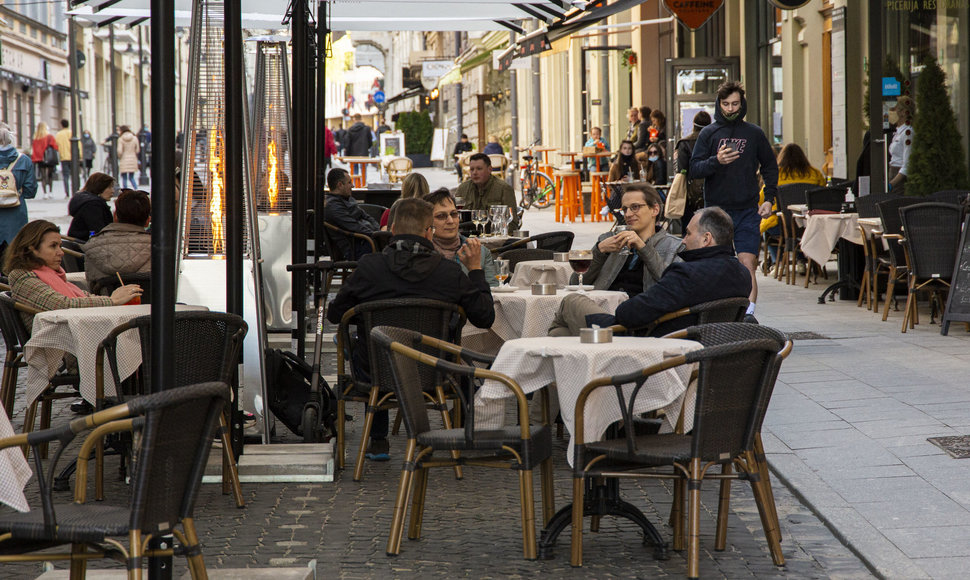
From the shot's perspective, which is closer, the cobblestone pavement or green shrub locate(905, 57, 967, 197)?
the cobblestone pavement

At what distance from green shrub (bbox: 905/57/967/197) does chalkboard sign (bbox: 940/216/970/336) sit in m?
3.10

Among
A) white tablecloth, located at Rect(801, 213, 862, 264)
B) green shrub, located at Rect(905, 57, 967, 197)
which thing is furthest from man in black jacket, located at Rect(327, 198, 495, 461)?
green shrub, located at Rect(905, 57, 967, 197)

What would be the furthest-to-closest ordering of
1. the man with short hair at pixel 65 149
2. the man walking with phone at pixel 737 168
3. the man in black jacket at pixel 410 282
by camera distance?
the man with short hair at pixel 65 149, the man walking with phone at pixel 737 168, the man in black jacket at pixel 410 282

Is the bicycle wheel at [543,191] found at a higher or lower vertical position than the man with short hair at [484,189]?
higher

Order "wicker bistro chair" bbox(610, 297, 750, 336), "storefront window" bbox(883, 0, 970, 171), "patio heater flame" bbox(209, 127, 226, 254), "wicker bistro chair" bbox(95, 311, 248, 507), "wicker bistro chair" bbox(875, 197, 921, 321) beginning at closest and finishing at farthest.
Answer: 1. "wicker bistro chair" bbox(95, 311, 248, 507)
2. "wicker bistro chair" bbox(610, 297, 750, 336)
3. "patio heater flame" bbox(209, 127, 226, 254)
4. "wicker bistro chair" bbox(875, 197, 921, 321)
5. "storefront window" bbox(883, 0, 970, 171)

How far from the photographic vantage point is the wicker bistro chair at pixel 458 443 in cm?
456

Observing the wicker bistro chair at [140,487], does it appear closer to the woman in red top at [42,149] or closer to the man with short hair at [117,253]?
the man with short hair at [117,253]

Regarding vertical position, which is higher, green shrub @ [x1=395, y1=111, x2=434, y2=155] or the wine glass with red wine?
green shrub @ [x1=395, y1=111, x2=434, y2=155]

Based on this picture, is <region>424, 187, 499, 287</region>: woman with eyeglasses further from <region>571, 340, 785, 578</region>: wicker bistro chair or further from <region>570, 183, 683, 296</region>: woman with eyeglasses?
<region>571, 340, 785, 578</region>: wicker bistro chair

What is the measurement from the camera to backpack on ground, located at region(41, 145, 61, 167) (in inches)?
1281

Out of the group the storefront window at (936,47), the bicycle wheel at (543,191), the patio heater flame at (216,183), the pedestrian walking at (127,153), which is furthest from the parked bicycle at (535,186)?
the patio heater flame at (216,183)

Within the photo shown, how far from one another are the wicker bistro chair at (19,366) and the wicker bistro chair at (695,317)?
8.78ft

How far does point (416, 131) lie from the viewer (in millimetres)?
63062

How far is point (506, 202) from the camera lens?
39.1ft
